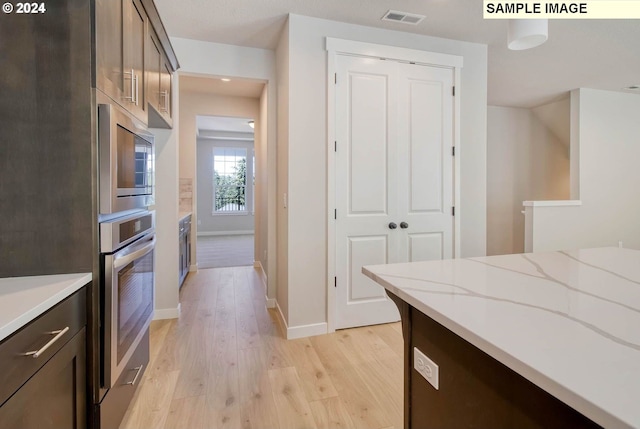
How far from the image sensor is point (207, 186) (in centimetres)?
905

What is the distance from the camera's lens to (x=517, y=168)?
18.6ft

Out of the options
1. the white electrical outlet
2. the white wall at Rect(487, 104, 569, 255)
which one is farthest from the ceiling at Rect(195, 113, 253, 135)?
the white electrical outlet

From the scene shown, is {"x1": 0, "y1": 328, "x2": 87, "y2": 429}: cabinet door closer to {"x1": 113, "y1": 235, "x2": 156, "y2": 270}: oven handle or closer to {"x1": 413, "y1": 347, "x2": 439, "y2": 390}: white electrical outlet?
{"x1": 113, "y1": 235, "x2": 156, "y2": 270}: oven handle

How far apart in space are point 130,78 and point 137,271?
1.01m

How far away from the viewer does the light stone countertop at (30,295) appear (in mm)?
866

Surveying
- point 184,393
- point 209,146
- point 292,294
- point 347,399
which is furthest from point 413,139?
point 209,146

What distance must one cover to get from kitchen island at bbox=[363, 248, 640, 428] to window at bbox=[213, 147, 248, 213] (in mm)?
8514

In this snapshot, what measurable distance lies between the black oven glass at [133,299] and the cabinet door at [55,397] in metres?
0.24

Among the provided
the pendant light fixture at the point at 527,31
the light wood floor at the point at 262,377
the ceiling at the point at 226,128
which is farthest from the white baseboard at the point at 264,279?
the ceiling at the point at 226,128

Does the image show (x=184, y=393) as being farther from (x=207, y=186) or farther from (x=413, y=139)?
(x=207, y=186)

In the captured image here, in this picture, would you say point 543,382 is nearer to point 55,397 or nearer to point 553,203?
point 55,397

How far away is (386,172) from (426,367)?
6.82ft

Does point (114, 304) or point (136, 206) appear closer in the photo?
point (114, 304)

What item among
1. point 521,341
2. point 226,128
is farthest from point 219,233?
point 521,341
